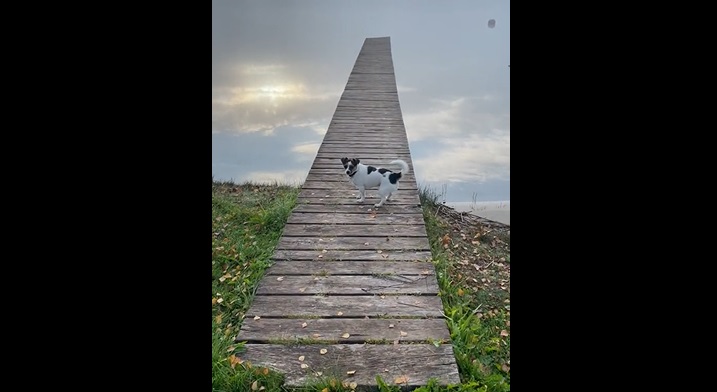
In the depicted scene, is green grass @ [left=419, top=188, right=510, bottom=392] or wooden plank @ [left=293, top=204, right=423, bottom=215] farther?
wooden plank @ [left=293, top=204, right=423, bottom=215]

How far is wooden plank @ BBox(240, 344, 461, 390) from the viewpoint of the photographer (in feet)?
7.18

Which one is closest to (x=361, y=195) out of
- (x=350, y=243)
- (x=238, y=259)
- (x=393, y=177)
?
(x=393, y=177)

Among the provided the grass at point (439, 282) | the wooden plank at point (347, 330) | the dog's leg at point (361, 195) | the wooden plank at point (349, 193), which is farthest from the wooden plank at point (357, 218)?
the wooden plank at point (347, 330)

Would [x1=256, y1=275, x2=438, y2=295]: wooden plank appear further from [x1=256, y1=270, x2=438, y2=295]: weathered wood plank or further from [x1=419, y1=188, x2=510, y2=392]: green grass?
[x1=419, y1=188, x2=510, y2=392]: green grass

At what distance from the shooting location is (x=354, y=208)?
435cm

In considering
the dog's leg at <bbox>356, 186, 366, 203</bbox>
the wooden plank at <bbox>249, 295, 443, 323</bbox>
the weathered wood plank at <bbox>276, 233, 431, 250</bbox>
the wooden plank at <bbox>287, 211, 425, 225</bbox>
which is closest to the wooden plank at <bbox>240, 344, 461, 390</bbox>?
the wooden plank at <bbox>249, 295, 443, 323</bbox>

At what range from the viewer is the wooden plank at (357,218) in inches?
159

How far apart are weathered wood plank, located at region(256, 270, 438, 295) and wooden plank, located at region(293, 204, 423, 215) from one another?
1206mm

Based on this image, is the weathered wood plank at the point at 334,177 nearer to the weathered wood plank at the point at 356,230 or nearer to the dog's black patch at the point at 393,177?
the dog's black patch at the point at 393,177
